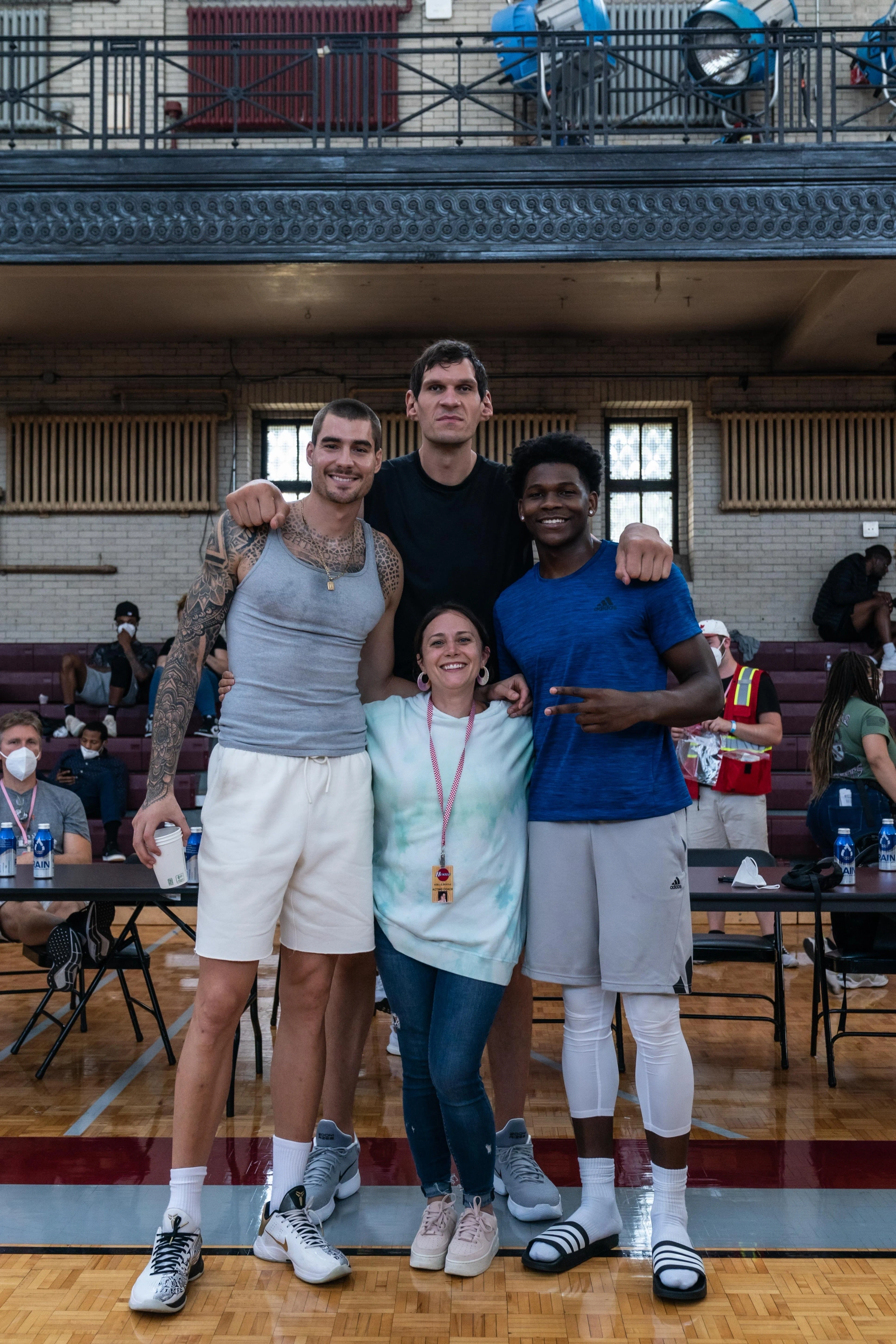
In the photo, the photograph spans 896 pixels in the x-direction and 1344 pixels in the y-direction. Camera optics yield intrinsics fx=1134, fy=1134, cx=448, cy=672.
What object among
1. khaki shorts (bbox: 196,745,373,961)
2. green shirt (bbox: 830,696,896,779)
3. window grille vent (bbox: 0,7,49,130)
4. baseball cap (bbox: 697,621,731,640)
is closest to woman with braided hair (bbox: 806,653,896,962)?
green shirt (bbox: 830,696,896,779)

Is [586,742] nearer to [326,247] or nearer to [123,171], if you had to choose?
[326,247]

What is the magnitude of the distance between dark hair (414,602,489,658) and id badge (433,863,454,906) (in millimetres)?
533

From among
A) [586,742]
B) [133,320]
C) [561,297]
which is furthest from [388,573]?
[133,320]

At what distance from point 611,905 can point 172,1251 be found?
1.22 metres

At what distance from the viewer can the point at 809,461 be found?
12.3m

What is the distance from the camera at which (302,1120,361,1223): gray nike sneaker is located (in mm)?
2873

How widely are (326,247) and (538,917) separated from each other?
739 cm

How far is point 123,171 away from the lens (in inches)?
344

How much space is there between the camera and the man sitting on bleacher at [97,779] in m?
8.65

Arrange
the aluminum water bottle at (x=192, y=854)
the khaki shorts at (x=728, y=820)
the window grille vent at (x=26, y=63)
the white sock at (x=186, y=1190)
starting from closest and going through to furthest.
→ 1. the white sock at (x=186, y=1190)
2. the aluminum water bottle at (x=192, y=854)
3. the khaki shorts at (x=728, y=820)
4. the window grille vent at (x=26, y=63)

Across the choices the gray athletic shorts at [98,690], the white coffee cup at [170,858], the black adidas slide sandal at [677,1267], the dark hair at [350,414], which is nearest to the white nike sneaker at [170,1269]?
the white coffee cup at [170,858]

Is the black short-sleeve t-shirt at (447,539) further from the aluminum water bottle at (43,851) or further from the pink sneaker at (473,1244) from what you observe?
the aluminum water bottle at (43,851)

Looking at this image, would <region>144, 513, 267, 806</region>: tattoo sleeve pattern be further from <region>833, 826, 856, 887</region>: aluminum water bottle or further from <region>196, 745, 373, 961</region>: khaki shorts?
<region>833, 826, 856, 887</region>: aluminum water bottle

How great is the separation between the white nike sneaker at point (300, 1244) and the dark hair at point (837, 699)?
339cm
